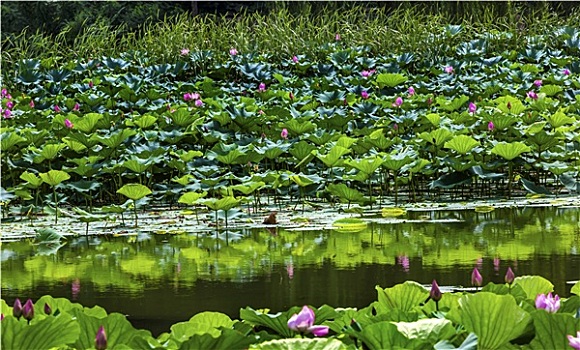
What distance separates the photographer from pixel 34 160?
15.0 feet

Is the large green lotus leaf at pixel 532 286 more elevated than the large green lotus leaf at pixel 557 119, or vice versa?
the large green lotus leaf at pixel 557 119

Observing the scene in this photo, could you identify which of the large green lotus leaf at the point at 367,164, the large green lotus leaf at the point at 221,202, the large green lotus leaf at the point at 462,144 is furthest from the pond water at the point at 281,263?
the large green lotus leaf at the point at 462,144

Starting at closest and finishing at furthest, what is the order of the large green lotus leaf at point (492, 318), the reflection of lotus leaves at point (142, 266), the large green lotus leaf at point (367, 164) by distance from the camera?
the large green lotus leaf at point (492, 318)
the reflection of lotus leaves at point (142, 266)
the large green lotus leaf at point (367, 164)

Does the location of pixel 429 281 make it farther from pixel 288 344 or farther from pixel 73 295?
pixel 288 344

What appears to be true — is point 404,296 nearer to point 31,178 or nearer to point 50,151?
point 31,178

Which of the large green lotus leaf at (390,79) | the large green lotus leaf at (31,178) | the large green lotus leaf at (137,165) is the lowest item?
the large green lotus leaf at (31,178)

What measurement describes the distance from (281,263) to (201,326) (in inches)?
58.9

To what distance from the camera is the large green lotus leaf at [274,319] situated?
1.47 meters

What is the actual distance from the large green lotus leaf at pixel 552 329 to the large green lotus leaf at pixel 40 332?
0.66 metres

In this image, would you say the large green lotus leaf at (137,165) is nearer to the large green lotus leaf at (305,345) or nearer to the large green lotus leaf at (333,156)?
the large green lotus leaf at (333,156)

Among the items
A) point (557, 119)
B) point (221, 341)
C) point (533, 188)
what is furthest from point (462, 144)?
point (221, 341)

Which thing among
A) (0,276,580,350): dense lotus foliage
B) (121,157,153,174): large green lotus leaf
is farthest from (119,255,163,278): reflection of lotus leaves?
(0,276,580,350): dense lotus foliage

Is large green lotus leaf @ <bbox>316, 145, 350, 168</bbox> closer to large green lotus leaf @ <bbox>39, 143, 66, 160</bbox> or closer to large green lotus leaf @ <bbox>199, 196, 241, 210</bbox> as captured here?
large green lotus leaf @ <bbox>199, 196, 241, 210</bbox>

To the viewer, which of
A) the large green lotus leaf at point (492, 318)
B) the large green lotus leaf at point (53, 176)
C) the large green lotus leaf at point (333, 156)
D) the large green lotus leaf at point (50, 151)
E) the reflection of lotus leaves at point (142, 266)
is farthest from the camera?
the large green lotus leaf at point (50, 151)
